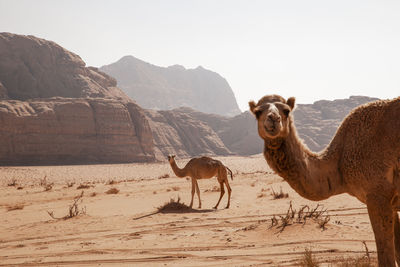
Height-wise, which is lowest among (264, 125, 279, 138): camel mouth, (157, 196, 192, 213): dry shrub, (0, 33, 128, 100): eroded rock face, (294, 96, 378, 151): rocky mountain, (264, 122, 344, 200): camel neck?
(157, 196, 192, 213): dry shrub

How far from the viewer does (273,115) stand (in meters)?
3.62

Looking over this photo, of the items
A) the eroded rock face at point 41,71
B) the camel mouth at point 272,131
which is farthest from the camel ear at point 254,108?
the eroded rock face at point 41,71

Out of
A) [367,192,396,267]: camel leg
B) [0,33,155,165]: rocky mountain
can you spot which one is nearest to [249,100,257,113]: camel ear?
[367,192,396,267]: camel leg

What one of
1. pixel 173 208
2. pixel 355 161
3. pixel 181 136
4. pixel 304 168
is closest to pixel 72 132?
pixel 181 136

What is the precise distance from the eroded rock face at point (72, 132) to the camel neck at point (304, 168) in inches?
2005

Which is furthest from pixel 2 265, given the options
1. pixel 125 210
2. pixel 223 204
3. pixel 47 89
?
pixel 47 89

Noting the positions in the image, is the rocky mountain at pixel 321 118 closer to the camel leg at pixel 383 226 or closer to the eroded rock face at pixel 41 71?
the eroded rock face at pixel 41 71

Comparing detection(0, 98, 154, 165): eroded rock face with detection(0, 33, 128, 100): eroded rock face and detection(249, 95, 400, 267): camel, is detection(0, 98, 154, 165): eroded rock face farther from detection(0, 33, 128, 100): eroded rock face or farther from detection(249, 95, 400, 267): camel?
detection(249, 95, 400, 267): camel

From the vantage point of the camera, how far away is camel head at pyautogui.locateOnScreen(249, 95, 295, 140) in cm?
363

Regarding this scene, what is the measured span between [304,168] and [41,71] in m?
70.1

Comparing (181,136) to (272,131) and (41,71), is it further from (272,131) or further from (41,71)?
(272,131)

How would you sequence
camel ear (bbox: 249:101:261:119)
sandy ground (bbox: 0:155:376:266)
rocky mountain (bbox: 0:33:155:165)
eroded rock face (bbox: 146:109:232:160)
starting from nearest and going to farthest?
camel ear (bbox: 249:101:261:119) → sandy ground (bbox: 0:155:376:266) → rocky mountain (bbox: 0:33:155:165) → eroded rock face (bbox: 146:109:232:160)

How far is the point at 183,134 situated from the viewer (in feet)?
265

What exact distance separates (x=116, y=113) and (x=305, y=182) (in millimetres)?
57982
